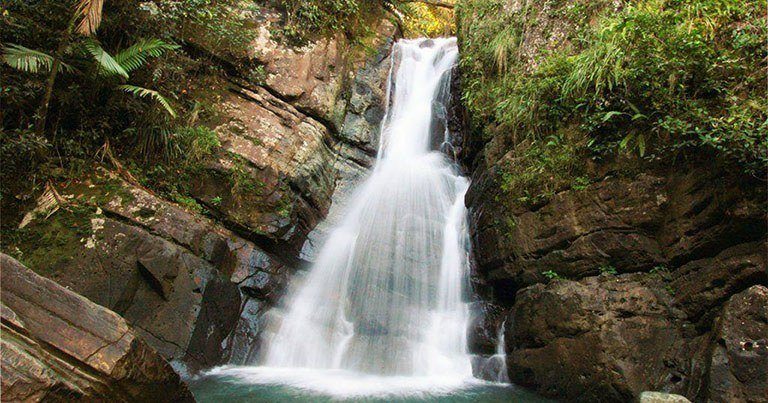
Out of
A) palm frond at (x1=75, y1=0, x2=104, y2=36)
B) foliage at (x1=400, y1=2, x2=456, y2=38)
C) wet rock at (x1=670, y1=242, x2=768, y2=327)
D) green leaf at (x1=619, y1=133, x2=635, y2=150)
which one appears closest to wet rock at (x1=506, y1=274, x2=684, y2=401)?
wet rock at (x1=670, y1=242, x2=768, y2=327)

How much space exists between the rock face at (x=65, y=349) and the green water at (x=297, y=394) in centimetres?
165

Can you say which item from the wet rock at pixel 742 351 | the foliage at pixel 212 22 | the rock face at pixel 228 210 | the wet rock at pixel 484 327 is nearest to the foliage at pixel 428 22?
the rock face at pixel 228 210

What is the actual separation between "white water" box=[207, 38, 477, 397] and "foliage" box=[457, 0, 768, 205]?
89.8 inches

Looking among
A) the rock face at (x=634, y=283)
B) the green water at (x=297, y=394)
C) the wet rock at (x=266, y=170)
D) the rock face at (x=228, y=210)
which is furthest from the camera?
the wet rock at (x=266, y=170)

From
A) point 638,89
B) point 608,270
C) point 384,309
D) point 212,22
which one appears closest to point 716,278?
point 608,270

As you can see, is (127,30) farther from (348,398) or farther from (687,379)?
(687,379)

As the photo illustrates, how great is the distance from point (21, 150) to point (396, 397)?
255 inches

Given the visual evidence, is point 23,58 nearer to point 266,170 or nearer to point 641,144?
point 266,170

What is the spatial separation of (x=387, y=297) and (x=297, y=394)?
2793 millimetres

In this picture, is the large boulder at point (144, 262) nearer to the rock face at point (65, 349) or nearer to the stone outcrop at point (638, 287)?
the rock face at point (65, 349)

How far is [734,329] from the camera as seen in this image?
408 cm

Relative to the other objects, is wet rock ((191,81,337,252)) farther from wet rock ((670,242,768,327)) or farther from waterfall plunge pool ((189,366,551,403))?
wet rock ((670,242,768,327))

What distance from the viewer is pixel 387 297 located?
7.61m

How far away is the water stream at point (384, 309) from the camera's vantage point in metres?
5.72
